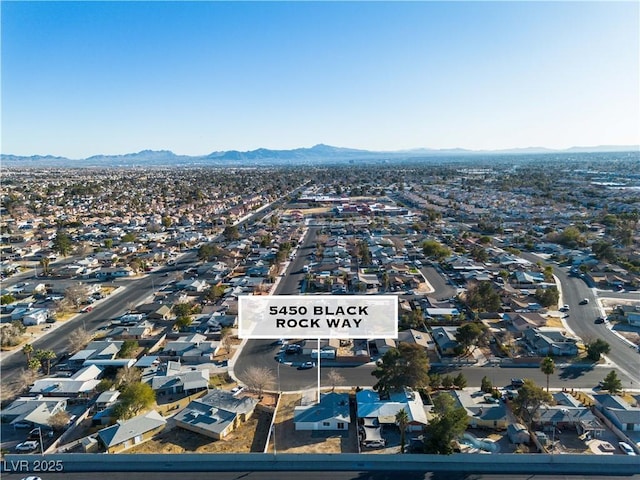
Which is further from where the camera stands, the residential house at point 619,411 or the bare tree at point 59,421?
the bare tree at point 59,421

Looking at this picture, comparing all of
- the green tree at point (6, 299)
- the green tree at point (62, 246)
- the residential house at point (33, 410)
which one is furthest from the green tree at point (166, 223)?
the residential house at point (33, 410)

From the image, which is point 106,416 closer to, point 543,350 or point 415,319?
point 415,319

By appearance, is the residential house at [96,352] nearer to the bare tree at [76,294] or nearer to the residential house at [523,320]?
the bare tree at [76,294]

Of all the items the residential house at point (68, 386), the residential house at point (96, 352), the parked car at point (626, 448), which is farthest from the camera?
the residential house at point (96, 352)

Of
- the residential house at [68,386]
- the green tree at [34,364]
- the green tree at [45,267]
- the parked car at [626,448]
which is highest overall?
the green tree at [45,267]

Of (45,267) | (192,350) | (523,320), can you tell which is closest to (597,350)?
(523,320)

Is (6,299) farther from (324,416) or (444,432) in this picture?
(444,432)
